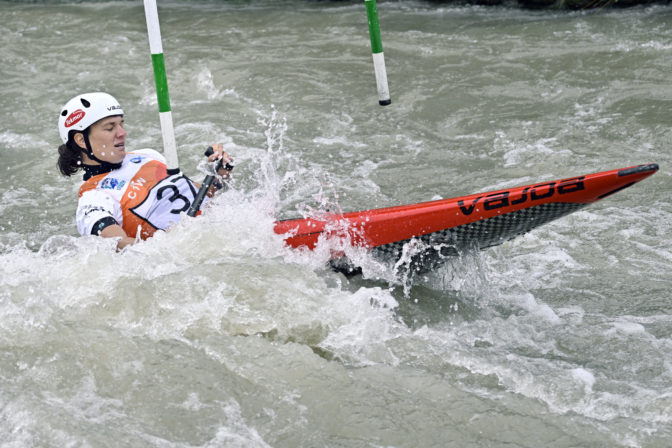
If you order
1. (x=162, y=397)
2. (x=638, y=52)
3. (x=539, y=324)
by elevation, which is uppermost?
(x=638, y=52)

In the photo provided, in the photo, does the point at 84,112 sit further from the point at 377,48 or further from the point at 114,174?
the point at 377,48

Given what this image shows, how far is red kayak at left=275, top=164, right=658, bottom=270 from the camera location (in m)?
3.68

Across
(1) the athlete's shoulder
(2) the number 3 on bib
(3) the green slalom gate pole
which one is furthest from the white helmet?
(3) the green slalom gate pole

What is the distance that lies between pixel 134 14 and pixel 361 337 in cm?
944

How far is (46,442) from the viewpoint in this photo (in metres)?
2.74

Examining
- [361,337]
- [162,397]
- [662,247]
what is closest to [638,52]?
[662,247]

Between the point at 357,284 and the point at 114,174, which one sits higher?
the point at 114,174

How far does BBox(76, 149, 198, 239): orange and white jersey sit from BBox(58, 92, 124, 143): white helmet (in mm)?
278

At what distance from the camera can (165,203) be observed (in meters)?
4.50

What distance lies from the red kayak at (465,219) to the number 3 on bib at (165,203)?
1.78 feet

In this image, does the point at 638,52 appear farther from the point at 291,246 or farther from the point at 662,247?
the point at 291,246

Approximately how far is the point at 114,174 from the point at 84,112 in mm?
367

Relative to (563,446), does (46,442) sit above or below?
above

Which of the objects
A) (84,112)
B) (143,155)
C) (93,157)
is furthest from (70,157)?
(143,155)
